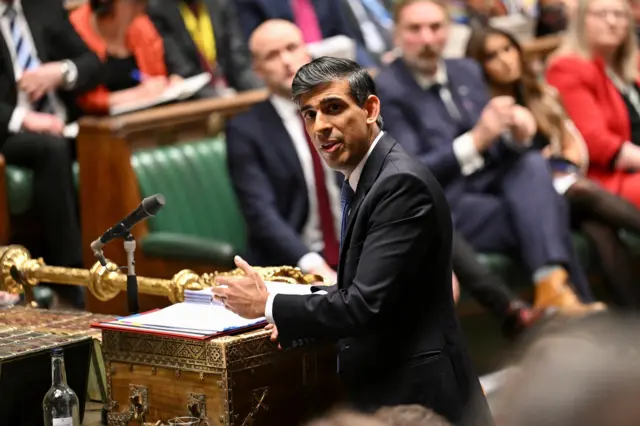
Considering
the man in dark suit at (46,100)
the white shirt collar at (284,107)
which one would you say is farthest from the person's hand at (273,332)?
the man in dark suit at (46,100)

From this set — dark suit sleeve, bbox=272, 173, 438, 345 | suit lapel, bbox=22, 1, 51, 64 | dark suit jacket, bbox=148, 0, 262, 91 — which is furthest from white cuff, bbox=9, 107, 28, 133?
dark suit sleeve, bbox=272, 173, 438, 345

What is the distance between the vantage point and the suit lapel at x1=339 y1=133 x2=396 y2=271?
2.61 metres

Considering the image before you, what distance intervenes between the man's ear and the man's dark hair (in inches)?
0.4

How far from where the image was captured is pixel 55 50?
5.27m

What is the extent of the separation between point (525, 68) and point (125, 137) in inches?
74.0

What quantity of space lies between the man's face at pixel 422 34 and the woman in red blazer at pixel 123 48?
1.08 metres

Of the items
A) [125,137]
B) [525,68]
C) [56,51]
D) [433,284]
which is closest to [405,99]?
[525,68]

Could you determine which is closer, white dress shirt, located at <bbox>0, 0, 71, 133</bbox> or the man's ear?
the man's ear

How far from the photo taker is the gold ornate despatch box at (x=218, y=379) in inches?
107

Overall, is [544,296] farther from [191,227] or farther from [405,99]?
[191,227]

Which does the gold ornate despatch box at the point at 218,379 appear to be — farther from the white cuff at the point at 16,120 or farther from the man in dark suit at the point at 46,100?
the white cuff at the point at 16,120

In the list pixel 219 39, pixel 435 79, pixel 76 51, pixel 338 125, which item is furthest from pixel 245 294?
pixel 219 39

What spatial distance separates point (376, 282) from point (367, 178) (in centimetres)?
24

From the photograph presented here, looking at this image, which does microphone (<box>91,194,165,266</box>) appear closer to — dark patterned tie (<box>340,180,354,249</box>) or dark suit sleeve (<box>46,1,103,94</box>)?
dark patterned tie (<box>340,180,354,249</box>)
